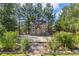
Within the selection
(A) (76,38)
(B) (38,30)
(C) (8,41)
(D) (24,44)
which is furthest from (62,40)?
(C) (8,41)

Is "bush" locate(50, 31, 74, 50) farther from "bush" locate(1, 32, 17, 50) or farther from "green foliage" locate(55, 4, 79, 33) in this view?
"bush" locate(1, 32, 17, 50)

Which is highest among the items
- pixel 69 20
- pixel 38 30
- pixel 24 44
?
pixel 69 20

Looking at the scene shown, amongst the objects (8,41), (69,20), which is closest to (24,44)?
(8,41)

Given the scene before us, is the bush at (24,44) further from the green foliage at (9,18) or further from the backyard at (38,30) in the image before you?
the green foliage at (9,18)

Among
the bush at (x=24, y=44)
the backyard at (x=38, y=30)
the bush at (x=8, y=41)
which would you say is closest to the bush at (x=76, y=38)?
the backyard at (x=38, y=30)

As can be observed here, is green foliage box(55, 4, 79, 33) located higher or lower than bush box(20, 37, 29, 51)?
higher

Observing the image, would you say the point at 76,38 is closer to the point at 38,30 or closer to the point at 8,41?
the point at 38,30

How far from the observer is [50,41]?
385cm

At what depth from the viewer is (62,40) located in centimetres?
387

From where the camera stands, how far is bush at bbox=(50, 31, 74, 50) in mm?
3852

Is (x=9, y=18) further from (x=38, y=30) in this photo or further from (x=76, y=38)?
(x=76, y=38)

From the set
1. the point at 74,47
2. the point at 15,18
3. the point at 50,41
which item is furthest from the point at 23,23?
the point at 74,47

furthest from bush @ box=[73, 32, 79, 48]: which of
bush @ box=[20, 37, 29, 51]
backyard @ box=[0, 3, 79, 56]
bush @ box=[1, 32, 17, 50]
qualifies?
bush @ box=[1, 32, 17, 50]

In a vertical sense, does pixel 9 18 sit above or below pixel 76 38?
above
